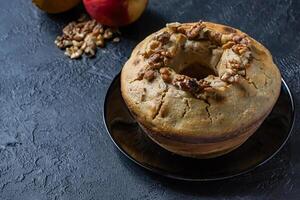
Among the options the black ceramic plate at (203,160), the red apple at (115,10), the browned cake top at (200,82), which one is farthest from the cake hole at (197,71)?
the red apple at (115,10)

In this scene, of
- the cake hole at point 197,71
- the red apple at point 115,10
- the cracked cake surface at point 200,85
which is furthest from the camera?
the red apple at point 115,10

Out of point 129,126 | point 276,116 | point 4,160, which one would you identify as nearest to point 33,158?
point 4,160

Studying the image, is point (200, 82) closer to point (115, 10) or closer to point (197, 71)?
point (197, 71)

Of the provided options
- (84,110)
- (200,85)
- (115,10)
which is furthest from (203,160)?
(115,10)

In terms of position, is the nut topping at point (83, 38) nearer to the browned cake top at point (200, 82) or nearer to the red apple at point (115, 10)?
the red apple at point (115, 10)

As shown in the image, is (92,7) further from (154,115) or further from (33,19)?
(154,115)
